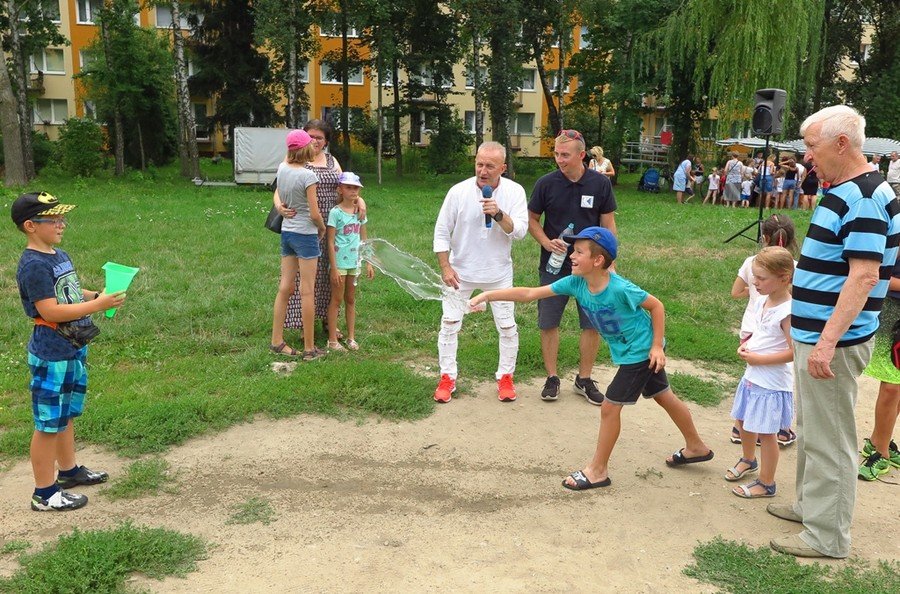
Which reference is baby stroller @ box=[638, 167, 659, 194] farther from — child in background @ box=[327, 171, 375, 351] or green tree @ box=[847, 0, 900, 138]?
child in background @ box=[327, 171, 375, 351]

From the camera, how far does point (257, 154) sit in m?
27.1

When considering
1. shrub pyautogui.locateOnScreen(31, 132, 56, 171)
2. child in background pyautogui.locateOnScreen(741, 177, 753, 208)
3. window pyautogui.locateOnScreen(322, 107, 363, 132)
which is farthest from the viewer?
window pyautogui.locateOnScreen(322, 107, 363, 132)

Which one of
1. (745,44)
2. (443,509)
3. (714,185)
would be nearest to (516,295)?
(443,509)

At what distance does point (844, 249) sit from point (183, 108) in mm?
28308

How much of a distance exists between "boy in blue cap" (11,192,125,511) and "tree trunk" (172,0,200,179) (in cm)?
2539

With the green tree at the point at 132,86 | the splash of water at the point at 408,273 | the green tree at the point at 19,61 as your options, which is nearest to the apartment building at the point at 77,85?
the green tree at the point at 132,86

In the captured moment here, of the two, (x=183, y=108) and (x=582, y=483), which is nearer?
(x=582, y=483)

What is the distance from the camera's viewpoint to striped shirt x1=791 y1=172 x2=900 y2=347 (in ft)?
12.1

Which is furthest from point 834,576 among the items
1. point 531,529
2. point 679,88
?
point 679,88

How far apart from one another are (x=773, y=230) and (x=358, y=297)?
5.31m

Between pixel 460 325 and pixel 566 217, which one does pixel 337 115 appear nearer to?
pixel 566 217

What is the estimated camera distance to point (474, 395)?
655 cm

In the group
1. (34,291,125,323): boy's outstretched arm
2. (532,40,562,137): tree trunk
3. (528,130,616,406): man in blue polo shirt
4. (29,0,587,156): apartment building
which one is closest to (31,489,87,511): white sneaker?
(34,291,125,323): boy's outstretched arm

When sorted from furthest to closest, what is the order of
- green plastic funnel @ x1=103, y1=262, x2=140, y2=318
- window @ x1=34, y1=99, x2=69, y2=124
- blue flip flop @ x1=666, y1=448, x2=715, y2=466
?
window @ x1=34, y1=99, x2=69, y2=124, blue flip flop @ x1=666, y1=448, x2=715, y2=466, green plastic funnel @ x1=103, y1=262, x2=140, y2=318
